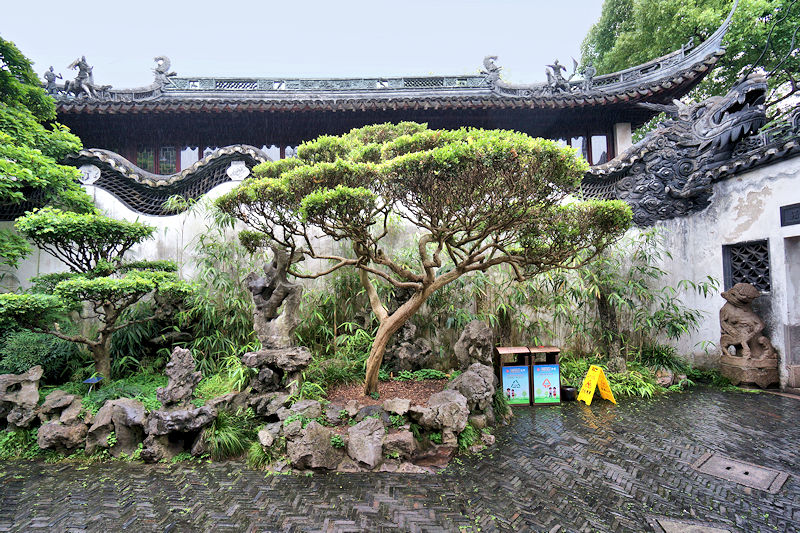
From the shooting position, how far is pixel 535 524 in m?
2.50

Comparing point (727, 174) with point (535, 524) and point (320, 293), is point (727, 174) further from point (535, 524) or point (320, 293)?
point (320, 293)

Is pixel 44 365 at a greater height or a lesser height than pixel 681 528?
greater

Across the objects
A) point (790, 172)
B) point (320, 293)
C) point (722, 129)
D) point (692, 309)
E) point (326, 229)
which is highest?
point (722, 129)

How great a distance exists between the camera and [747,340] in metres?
5.45

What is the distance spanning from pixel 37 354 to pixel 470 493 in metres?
5.60

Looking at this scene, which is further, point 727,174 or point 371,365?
point 727,174

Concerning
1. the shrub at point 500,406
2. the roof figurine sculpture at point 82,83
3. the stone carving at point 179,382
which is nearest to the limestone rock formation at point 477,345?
the shrub at point 500,406

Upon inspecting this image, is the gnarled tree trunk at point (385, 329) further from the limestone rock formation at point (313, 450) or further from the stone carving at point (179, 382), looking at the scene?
the stone carving at point (179, 382)

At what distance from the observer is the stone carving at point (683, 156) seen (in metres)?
5.85

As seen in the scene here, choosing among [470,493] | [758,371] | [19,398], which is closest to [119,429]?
[19,398]

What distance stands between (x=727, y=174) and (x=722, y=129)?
0.79 meters

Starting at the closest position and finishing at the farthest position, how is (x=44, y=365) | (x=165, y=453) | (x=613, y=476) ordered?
(x=613, y=476) → (x=165, y=453) → (x=44, y=365)

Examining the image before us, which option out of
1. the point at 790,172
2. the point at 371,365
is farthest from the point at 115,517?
the point at 790,172

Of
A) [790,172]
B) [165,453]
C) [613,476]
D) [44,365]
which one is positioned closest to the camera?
[613,476]
